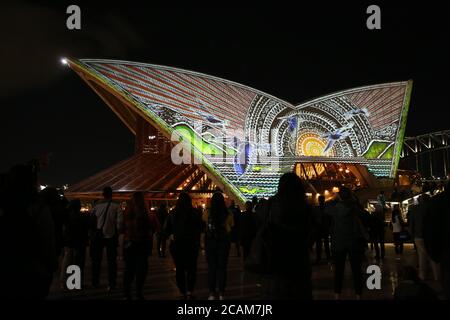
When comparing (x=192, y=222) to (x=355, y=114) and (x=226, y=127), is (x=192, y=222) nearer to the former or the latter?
(x=226, y=127)

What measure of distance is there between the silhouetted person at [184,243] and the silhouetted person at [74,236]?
255 cm

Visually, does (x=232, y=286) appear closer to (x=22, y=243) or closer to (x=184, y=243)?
(x=184, y=243)

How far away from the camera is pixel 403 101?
1444 inches

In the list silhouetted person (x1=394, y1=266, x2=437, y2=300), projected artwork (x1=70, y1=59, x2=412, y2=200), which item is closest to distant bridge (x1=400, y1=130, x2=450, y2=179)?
projected artwork (x1=70, y1=59, x2=412, y2=200)

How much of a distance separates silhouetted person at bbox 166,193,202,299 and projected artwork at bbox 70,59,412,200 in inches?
801

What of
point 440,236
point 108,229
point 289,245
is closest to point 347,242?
point 440,236

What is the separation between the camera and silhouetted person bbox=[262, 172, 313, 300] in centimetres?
372

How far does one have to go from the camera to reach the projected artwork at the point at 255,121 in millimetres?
27859

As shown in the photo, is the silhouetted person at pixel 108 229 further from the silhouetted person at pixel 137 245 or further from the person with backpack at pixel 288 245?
the person with backpack at pixel 288 245

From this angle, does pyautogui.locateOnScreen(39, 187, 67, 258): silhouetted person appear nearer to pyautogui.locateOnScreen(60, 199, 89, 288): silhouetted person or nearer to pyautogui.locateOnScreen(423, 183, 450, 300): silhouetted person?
pyautogui.locateOnScreen(60, 199, 89, 288): silhouetted person

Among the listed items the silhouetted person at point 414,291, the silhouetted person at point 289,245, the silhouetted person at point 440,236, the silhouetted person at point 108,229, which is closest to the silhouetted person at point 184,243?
the silhouetted person at point 108,229

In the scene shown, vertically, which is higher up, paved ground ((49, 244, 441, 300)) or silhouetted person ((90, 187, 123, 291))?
silhouetted person ((90, 187, 123, 291))

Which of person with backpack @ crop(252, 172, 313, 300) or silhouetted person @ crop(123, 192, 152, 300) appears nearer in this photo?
person with backpack @ crop(252, 172, 313, 300)
